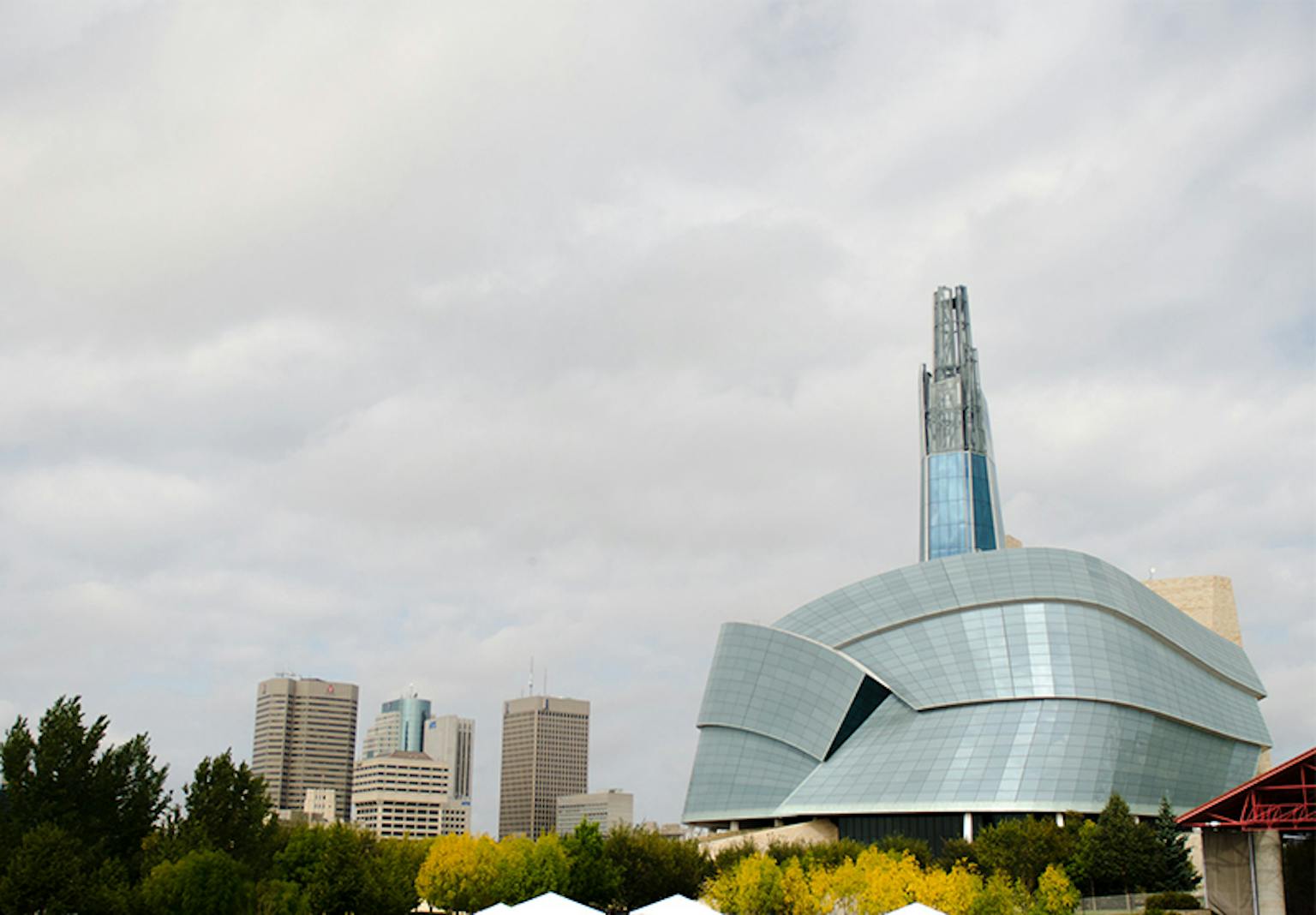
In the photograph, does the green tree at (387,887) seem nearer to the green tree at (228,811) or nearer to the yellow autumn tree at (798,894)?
the green tree at (228,811)

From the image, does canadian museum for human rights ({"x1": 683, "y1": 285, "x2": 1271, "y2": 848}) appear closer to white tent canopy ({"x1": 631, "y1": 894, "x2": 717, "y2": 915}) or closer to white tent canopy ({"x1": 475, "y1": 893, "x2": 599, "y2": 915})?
white tent canopy ({"x1": 631, "y1": 894, "x2": 717, "y2": 915})

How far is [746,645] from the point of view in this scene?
9750cm

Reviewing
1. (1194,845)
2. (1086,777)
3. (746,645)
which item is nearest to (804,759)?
(746,645)

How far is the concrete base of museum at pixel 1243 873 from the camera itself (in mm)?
54625

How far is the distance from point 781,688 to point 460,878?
31.7 m

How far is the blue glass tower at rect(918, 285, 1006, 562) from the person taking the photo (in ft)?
447

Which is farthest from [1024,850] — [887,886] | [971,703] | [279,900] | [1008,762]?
[279,900]

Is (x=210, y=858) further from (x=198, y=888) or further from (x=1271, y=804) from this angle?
(x=1271, y=804)

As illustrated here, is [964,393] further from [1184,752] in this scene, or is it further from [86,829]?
[86,829]

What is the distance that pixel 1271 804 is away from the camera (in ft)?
179

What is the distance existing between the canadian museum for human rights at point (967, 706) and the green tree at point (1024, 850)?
9.12m

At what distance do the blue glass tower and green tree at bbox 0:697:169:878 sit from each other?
9135 centimetres

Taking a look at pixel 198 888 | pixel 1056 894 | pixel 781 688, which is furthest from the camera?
pixel 781 688

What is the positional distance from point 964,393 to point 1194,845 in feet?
237
